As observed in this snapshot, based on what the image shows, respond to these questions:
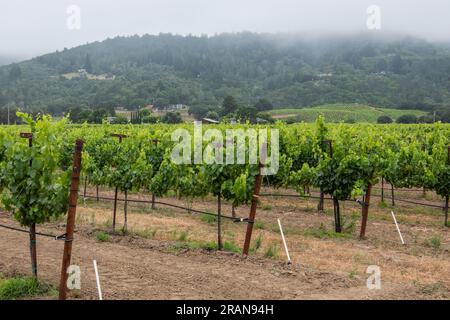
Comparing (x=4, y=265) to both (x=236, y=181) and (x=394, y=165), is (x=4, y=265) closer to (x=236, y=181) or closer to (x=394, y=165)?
(x=236, y=181)

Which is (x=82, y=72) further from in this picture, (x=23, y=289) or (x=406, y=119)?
(x=23, y=289)

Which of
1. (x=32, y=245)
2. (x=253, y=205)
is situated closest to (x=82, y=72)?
(x=253, y=205)

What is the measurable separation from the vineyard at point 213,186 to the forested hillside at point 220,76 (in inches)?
2636

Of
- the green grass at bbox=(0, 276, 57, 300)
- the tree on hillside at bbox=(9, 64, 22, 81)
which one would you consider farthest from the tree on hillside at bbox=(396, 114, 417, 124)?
the tree on hillside at bbox=(9, 64, 22, 81)

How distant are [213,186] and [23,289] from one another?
15.3 ft

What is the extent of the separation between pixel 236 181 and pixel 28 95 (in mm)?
101111

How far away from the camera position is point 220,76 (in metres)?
133

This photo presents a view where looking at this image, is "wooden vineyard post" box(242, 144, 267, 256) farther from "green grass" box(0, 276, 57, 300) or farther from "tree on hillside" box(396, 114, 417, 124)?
"tree on hillside" box(396, 114, 417, 124)

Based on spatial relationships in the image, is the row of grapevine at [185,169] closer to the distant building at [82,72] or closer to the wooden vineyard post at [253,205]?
the wooden vineyard post at [253,205]

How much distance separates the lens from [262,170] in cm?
998

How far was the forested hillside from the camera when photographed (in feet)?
322

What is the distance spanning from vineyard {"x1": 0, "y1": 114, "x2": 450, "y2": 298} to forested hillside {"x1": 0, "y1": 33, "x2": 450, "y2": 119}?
66955 millimetres
